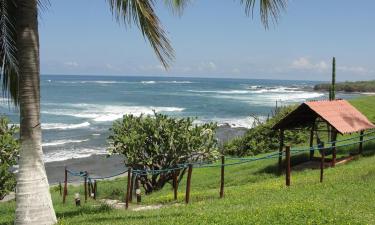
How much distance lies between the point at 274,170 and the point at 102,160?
17.1 meters

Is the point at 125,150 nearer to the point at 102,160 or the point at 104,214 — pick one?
the point at 104,214

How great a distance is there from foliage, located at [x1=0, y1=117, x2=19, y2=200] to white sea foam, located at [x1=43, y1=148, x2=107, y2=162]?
1592 cm

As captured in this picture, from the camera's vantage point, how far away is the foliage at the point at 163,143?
19.2 metres

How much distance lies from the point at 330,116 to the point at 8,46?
13505 mm

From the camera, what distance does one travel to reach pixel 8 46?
907 cm

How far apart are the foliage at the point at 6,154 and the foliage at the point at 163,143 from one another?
3587 millimetres

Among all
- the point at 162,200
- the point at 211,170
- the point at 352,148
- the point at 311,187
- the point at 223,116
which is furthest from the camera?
the point at 223,116

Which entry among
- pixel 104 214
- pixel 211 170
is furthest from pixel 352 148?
pixel 104 214

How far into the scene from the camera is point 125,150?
19.5 metres

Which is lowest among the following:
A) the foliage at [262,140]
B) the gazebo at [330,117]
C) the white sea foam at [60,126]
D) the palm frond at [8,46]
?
the white sea foam at [60,126]

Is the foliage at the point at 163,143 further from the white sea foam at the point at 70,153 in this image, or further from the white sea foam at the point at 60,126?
the white sea foam at the point at 60,126

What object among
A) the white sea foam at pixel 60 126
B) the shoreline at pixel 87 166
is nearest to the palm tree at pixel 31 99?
the shoreline at pixel 87 166

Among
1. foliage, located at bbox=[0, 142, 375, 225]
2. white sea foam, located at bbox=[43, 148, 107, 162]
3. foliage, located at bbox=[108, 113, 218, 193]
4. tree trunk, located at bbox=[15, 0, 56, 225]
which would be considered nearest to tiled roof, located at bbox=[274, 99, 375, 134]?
A: foliage, located at bbox=[0, 142, 375, 225]

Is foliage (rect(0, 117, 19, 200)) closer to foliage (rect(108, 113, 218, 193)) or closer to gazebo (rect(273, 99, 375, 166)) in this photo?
foliage (rect(108, 113, 218, 193))
